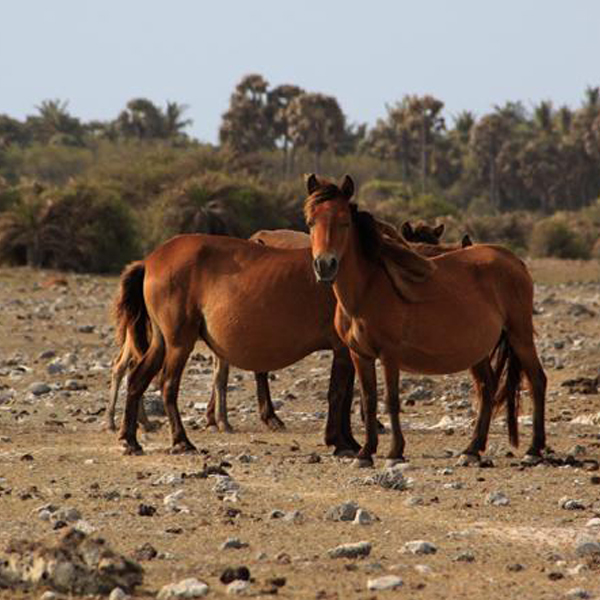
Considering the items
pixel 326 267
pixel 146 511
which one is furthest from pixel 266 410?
pixel 146 511

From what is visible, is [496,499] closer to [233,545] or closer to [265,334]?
[233,545]

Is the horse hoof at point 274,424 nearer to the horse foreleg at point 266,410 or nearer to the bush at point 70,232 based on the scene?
the horse foreleg at point 266,410

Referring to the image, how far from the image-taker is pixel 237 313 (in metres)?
12.8

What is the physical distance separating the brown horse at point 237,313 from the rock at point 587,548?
4.63m

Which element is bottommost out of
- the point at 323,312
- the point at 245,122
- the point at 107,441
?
the point at 107,441

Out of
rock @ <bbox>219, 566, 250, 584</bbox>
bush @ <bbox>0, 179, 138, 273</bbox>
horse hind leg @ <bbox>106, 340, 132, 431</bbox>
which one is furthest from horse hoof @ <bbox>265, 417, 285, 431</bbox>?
bush @ <bbox>0, 179, 138, 273</bbox>

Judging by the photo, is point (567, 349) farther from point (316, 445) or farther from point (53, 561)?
point (53, 561)

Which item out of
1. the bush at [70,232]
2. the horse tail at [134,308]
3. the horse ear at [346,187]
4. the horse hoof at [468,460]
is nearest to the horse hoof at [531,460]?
the horse hoof at [468,460]

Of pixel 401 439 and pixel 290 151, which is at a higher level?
pixel 290 151

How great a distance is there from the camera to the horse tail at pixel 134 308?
44.9 feet

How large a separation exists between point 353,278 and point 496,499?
250 centimetres

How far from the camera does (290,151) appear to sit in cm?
8494

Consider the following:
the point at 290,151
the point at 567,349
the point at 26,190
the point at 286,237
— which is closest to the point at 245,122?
the point at 290,151

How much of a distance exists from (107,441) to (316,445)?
177 centimetres
